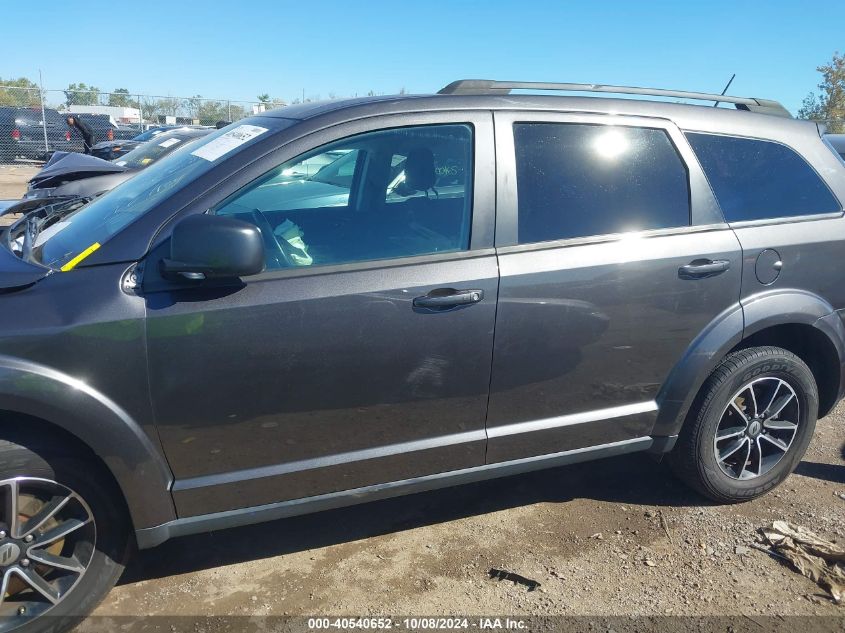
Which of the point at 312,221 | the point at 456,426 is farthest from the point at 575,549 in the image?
the point at 312,221

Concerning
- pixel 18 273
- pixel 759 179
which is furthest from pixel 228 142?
pixel 759 179

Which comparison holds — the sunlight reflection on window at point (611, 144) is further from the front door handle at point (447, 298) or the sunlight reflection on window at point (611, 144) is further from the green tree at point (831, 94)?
the green tree at point (831, 94)

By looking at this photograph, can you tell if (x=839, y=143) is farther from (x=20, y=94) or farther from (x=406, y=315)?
(x=20, y=94)

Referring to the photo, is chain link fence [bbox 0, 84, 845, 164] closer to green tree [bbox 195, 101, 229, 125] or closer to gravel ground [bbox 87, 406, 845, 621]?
green tree [bbox 195, 101, 229, 125]

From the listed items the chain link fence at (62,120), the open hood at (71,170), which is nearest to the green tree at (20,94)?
the chain link fence at (62,120)

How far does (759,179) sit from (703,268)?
669 mm

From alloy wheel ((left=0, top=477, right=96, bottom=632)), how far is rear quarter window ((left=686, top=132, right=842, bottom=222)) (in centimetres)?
302

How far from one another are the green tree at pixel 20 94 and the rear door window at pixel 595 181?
2259cm

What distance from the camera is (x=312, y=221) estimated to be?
2.85m

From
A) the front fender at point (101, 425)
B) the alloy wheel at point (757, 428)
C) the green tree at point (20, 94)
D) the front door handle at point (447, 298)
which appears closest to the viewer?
the front fender at point (101, 425)

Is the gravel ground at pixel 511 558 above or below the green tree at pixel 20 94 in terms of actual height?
below

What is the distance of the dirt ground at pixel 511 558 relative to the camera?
2787 mm

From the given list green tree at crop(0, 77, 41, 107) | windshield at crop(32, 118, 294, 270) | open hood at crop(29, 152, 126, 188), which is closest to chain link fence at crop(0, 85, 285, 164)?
green tree at crop(0, 77, 41, 107)

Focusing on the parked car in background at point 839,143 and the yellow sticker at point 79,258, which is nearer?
the yellow sticker at point 79,258
